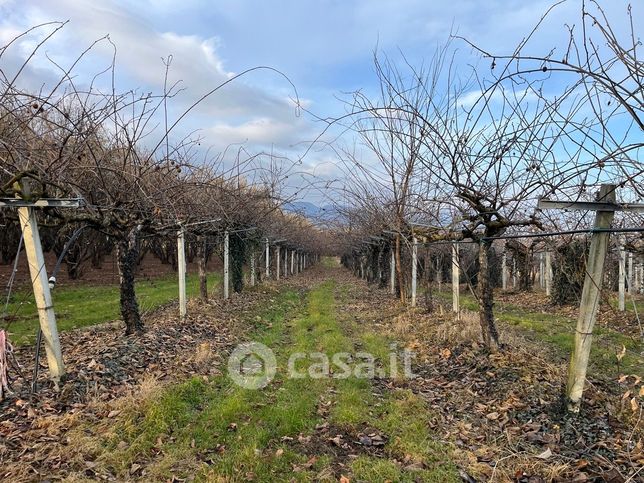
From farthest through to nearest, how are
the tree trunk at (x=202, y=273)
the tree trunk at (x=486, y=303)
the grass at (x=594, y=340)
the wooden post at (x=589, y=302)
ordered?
the tree trunk at (x=202, y=273) → the grass at (x=594, y=340) → the tree trunk at (x=486, y=303) → the wooden post at (x=589, y=302)

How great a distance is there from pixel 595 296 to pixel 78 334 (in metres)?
8.18

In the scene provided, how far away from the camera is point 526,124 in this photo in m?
4.39

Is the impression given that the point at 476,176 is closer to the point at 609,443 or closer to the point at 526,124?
the point at 526,124

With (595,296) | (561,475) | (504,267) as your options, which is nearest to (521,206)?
(595,296)

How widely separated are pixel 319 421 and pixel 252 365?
219cm

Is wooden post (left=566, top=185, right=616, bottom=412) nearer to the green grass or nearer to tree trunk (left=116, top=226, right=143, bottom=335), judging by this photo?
tree trunk (left=116, top=226, right=143, bottom=335)

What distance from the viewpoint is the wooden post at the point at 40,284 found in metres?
4.30

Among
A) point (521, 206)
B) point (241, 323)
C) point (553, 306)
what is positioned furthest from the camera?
point (553, 306)

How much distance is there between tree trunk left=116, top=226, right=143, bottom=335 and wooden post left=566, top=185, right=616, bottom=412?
5.90m

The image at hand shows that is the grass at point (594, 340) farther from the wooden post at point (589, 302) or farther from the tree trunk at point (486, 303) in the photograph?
the tree trunk at point (486, 303)

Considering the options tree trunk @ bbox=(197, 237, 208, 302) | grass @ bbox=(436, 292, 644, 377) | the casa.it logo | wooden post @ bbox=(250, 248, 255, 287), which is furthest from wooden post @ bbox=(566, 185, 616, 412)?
wooden post @ bbox=(250, 248, 255, 287)

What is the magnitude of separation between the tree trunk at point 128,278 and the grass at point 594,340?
598 centimetres

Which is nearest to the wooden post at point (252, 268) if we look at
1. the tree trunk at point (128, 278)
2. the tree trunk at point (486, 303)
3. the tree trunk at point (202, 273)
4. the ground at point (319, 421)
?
the tree trunk at point (202, 273)

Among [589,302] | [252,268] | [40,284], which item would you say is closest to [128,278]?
[40,284]
